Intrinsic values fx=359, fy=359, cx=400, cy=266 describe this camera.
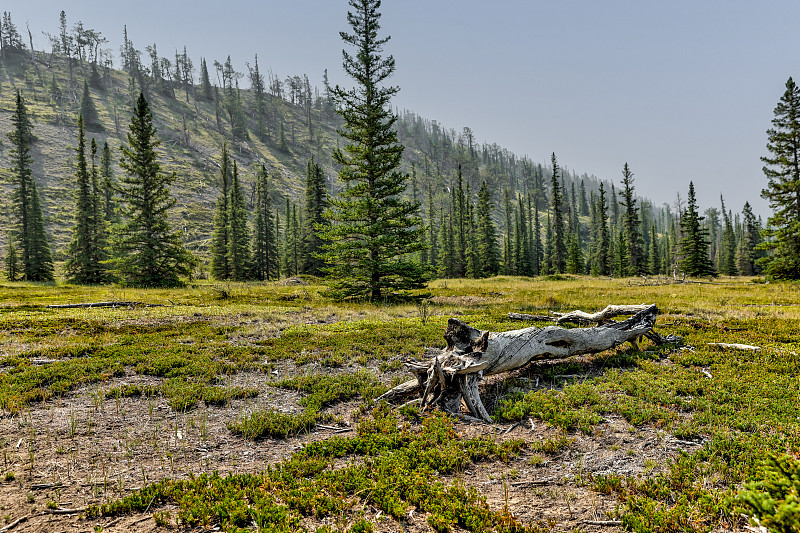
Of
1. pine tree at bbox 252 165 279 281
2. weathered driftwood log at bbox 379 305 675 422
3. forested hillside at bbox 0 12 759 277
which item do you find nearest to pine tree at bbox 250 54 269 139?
forested hillside at bbox 0 12 759 277

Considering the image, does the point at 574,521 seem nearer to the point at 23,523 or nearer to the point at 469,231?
the point at 23,523

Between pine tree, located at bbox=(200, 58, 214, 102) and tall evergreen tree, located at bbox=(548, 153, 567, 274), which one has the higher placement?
pine tree, located at bbox=(200, 58, 214, 102)

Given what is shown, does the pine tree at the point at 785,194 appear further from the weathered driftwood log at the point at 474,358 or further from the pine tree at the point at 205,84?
the pine tree at the point at 205,84

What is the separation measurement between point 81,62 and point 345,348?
187 metres

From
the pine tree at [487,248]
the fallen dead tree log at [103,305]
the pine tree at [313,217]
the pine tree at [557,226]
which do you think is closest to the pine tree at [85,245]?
the fallen dead tree log at [103,305]

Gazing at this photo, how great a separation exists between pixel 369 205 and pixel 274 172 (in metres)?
118

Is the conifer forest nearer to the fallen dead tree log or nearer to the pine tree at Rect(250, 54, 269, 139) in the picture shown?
the fallen dead tree log

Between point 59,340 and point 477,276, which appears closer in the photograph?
point 59,340

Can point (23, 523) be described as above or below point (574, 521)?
above

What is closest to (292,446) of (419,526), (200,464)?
(200,464)

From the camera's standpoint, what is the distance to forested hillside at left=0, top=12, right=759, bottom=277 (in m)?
67.5

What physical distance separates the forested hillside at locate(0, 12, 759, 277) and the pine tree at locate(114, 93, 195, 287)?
810 inches

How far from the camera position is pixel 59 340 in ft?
39.1

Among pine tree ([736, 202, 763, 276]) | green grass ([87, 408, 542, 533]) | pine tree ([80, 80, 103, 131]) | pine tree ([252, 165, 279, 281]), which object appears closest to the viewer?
green grass ([87, 408, 542, 533])
